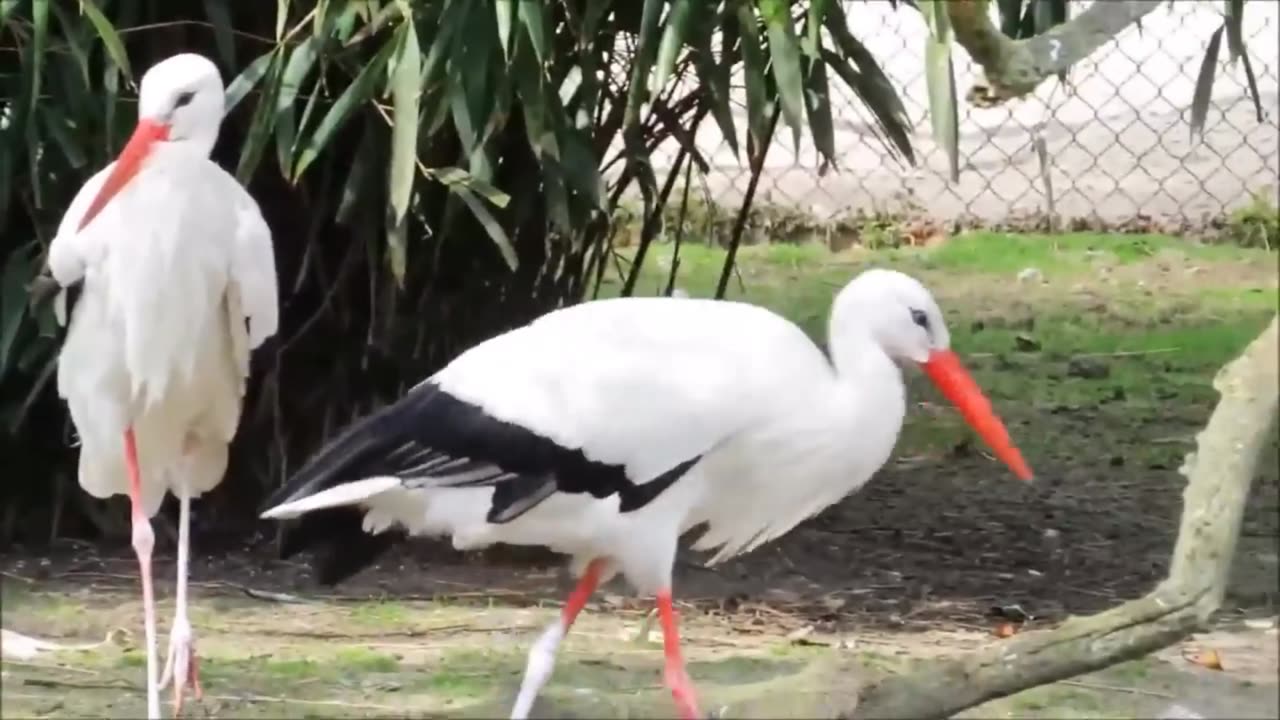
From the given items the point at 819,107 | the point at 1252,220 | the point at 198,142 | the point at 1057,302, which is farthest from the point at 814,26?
the point at 1252,220

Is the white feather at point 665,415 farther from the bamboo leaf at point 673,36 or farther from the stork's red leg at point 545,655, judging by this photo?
the bamboo leaf at point 673,36

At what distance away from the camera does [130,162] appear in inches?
91.2

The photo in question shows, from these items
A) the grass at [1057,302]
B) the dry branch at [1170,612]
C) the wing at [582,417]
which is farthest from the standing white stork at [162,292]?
the grass at [1057,302]

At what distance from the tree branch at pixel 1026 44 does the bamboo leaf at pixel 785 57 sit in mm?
783

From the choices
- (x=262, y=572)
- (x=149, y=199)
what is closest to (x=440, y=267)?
(x=262, y=572)

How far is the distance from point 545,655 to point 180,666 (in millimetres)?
548

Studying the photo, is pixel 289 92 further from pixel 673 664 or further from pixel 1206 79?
pixel 1206 79

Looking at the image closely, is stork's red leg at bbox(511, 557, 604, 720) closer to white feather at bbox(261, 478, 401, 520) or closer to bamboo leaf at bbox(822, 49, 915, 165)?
white feather at bbox(261, 478, 401, 520)

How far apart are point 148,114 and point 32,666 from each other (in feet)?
2.13

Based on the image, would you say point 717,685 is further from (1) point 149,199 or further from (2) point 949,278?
(2) point 949,278

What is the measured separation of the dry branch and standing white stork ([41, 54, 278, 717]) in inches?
39.9

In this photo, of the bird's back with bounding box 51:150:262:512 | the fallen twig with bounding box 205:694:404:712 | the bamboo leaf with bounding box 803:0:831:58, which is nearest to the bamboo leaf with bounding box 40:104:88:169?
the bird's back with bounding box 51:150:262:512

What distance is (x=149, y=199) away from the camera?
2.37 meters

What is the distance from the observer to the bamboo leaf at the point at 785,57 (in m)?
2.50
